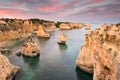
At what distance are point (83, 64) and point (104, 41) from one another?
45.6ft

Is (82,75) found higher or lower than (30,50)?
lower

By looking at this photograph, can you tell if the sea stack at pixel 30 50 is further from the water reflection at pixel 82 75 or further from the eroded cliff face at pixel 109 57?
the eroded cliff face at pixel 109 57

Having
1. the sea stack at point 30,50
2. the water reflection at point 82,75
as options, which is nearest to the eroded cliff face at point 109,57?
the water reflection at point 82,75

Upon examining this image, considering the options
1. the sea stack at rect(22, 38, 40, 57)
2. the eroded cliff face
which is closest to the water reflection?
the eroded cliff face

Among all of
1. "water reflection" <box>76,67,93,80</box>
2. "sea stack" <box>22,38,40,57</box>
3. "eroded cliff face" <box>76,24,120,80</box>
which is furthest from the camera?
"sea stack" <box>22,38,40,57</box>

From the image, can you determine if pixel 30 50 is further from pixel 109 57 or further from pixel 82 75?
pixel 109 57

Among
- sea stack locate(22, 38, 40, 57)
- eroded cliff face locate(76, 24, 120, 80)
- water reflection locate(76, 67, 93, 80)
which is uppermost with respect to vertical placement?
eroded cliff face locate(76, 24, 120, 80)

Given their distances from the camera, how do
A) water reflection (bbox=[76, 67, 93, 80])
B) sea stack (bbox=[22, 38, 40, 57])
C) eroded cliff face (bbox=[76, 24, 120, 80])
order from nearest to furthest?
eroded cliff face (bbox=[76, 24, 120, 80]), water reflection (bbox=[76, 67, 93, 80]), sea stack (bbox=[22, 38, 40, 57])

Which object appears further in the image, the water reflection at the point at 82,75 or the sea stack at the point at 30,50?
the sea stack at the point at 30,50

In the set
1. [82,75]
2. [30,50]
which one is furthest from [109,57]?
[30,50]

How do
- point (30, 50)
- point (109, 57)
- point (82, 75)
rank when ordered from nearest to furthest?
point (109, 57), point (82, 75), point (30, 50)

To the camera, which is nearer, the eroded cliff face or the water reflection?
the eroded cliff face

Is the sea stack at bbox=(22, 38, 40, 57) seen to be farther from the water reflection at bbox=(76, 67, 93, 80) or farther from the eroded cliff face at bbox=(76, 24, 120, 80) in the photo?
the eroded cliff face at bbox=(76, 24, 120, 80)

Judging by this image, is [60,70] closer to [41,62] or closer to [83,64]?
[83,64]
